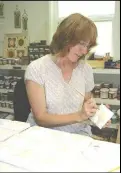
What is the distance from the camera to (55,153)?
0.54 m

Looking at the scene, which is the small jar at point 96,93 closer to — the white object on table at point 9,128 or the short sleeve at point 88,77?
the short sleeve at point 88,77

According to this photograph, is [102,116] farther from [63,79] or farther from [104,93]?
[104,93]

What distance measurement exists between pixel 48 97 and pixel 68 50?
0.17 metres

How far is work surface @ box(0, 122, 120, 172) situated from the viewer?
49cm

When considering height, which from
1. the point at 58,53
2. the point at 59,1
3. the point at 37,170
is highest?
the point at 59,1

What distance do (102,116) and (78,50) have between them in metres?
0.26

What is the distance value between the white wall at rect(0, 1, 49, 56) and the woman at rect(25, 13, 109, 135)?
14 centimetres

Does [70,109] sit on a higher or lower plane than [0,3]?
lower

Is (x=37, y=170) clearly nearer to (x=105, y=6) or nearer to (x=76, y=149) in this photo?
(x=76, y=149)

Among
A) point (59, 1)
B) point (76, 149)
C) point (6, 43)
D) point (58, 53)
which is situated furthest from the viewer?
point (58, 53)

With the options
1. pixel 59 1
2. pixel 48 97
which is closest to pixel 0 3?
pixel 59 1

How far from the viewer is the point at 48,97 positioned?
2.72 ft

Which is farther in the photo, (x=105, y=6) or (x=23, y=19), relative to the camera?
(x=23, y=19)

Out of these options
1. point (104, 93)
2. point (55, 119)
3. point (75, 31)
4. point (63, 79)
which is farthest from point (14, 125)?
point (104, 93)
